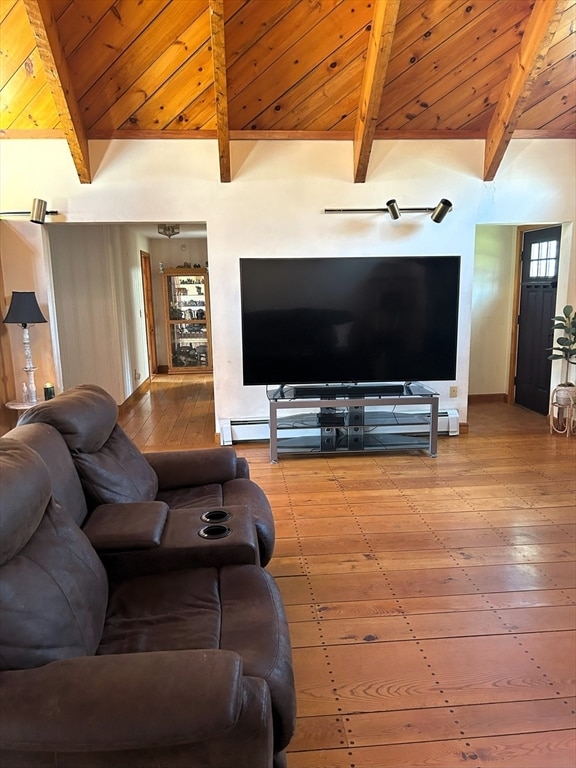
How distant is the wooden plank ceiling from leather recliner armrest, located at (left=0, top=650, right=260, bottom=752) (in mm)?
3518

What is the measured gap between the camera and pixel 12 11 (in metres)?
3.63

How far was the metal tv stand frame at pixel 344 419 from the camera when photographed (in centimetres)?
453

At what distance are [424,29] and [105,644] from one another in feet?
14.4

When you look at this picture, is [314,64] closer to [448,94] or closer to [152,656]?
[448,94]

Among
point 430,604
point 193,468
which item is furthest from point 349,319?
point 430,604

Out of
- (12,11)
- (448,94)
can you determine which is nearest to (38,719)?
(12,11)

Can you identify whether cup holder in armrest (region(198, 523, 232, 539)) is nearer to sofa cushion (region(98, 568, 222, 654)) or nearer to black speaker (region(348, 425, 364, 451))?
sofa cushion (region(98, 568, 222, 654))

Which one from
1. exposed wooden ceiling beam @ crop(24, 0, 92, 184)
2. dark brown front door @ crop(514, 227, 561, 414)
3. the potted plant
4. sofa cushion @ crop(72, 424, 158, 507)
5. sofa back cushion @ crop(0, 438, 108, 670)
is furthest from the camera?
dark brown front door @ crop(514, 227, 561, 414)

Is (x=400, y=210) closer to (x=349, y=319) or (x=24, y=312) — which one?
(x=349, y=319)

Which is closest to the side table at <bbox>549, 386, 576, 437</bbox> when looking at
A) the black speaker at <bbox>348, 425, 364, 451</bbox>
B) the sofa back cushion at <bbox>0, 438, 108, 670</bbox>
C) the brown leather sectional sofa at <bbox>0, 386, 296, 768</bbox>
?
the black speaker at <bbox>348, 425, 364, 451</bbox>

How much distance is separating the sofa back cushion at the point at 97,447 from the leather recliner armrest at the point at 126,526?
113 millimetres

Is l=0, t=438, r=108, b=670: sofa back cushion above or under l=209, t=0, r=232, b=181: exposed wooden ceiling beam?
under

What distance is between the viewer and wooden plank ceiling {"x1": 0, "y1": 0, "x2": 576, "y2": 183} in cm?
369

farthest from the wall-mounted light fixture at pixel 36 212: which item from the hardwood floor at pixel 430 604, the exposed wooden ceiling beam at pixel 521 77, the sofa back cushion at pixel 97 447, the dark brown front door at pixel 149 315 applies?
the dark brown front door at pixel 149 315
